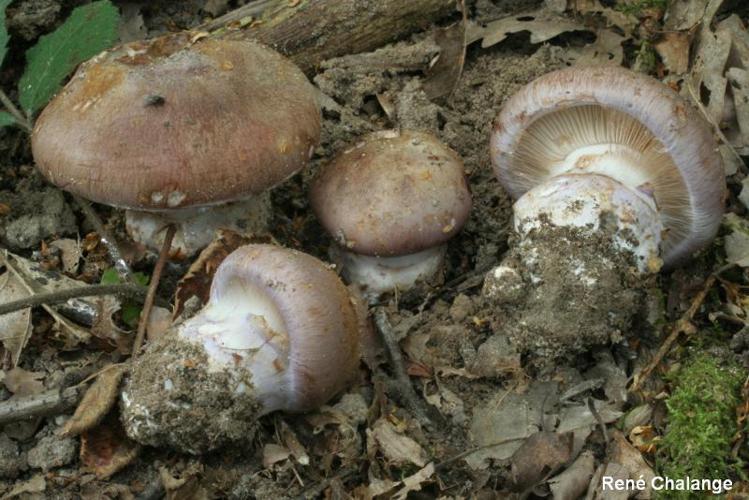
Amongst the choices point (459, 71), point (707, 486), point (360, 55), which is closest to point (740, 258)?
point (707, 486)

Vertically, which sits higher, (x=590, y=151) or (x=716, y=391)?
(x=590, y=151)

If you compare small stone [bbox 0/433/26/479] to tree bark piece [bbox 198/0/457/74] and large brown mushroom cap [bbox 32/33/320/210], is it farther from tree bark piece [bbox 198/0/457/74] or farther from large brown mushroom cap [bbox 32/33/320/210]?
tree bark piece [bbox 198/0/457/74]

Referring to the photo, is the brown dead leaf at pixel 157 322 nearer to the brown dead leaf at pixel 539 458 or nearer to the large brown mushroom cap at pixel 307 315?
the large brown mushroom cap at pixel 307 315

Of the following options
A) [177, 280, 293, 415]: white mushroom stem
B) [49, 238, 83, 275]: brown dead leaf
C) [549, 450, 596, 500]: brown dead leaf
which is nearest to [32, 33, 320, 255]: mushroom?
[177, 280, 293, 415]: white mushroom stem

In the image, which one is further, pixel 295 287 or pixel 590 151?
pixel 590 151

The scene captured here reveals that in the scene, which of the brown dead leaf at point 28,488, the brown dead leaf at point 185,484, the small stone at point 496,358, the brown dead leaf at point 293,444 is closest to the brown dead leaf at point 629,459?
the small stone at point 496,358

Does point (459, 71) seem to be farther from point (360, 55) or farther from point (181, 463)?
point (181, 463)

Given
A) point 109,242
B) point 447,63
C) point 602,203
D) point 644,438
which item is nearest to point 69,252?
point 109,242

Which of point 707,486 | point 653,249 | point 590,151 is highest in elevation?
point 590,151
